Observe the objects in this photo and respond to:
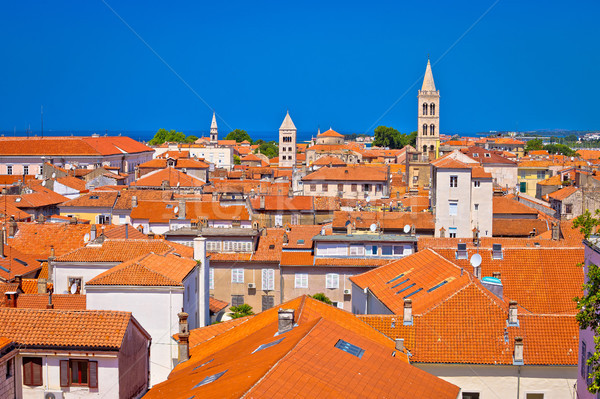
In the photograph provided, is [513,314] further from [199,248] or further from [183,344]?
[199,248]

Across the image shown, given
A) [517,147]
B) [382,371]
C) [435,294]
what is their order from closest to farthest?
1. [382,371]
2. [435,294]
3. [517,147]

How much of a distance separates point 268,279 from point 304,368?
21.8 metres

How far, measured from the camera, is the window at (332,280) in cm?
3275

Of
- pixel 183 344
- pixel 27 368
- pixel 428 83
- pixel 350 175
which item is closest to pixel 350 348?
pixel 183 344

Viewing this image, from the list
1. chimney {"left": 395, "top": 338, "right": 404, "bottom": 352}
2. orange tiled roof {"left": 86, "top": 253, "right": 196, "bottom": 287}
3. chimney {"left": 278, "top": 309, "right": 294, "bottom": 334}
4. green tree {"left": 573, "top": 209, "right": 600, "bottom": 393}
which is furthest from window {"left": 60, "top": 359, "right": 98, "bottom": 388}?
green tree {"left": 573, "top": 209, "right": 600, "bottom": 393}

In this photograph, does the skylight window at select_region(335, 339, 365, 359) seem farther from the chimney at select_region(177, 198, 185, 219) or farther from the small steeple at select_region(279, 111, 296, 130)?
the small steeple at select_region(279, 111, 296, 130)

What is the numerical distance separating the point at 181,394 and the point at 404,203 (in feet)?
121

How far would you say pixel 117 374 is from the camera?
14125mm

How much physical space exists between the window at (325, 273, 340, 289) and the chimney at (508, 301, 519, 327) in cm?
1439

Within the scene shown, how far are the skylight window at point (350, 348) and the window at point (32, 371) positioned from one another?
215 inches

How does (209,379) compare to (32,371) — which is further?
(32,371)

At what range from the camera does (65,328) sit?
14234mm

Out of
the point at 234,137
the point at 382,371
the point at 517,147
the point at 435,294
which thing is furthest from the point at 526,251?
the point at 234,137

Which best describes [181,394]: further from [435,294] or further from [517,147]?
[517,147]
